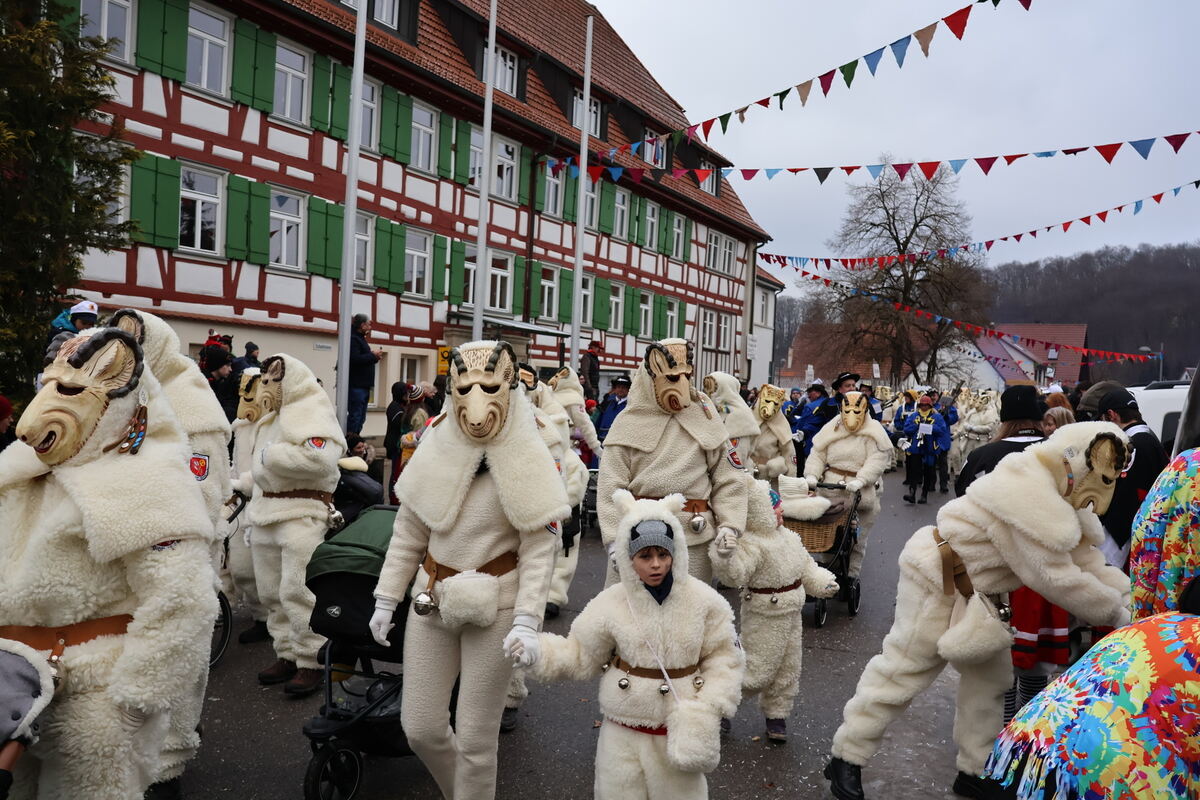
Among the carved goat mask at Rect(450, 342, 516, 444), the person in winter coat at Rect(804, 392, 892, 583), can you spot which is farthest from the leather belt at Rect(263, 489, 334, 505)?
the person in winter coat at Rect(804, 392, 892, 583)

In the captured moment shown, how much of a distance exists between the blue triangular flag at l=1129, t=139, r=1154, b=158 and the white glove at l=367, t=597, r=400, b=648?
39.0ft

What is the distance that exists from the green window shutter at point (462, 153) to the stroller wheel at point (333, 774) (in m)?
18.9

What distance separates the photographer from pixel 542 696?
229 inches

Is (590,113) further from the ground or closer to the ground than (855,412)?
further from the ground

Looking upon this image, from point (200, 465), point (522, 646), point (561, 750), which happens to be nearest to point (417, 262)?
point (200, 465)

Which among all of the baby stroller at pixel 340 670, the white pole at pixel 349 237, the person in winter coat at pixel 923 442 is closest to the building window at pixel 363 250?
the white pole at pixel 349 237

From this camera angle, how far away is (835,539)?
802 cm

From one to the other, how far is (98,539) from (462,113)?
20.3 m

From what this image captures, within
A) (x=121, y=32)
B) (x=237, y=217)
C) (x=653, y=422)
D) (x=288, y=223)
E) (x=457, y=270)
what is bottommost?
(x=653, y=422)

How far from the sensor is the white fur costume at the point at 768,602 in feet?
17.1

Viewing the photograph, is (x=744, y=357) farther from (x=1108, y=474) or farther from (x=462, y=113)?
(x=1108, y=474)

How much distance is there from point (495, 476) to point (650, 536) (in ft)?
2.34

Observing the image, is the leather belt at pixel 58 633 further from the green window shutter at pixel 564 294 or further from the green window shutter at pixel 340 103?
the green window shutter at pixel 564 294

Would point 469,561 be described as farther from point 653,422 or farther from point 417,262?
point 417,262
